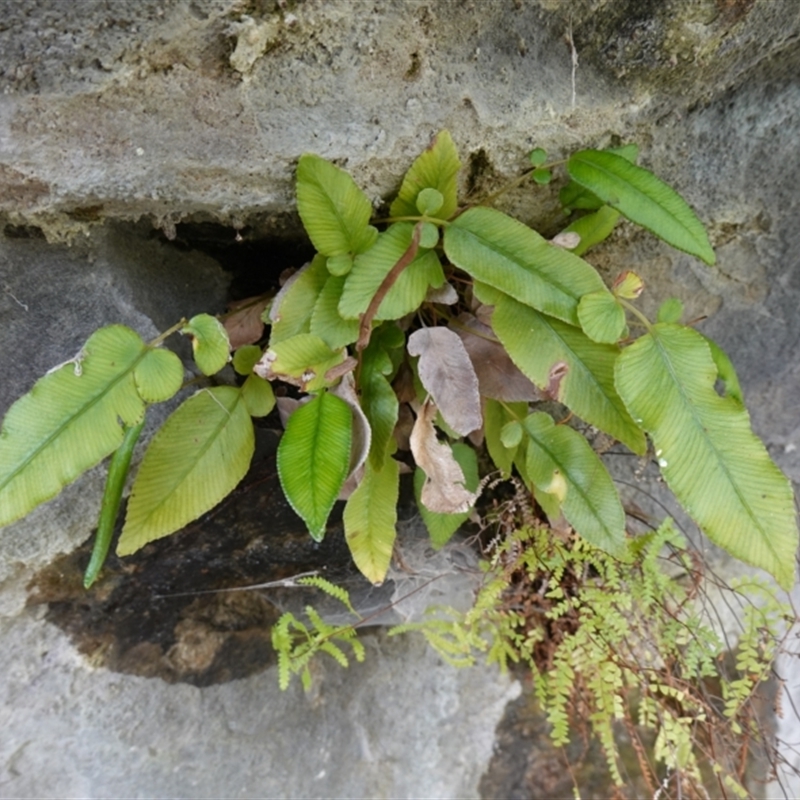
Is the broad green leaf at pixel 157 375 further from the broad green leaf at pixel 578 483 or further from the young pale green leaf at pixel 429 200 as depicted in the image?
the broad green leaf at pixel 578 483

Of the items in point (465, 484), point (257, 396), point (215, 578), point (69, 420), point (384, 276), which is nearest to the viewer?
point (69, 420)

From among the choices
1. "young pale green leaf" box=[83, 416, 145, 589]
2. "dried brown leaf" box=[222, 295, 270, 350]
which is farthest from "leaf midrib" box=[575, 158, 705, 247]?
"young pale green leaf" box=[83, 416, 145, 589]

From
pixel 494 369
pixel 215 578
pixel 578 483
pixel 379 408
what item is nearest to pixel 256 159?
pixel 379 408

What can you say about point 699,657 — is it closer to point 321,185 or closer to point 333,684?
point 333,684

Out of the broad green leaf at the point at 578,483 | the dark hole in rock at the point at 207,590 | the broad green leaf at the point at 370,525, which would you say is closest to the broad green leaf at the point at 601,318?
the broad green leaf at the point at 578,483

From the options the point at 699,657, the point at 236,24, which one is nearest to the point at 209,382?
the point at 236,24

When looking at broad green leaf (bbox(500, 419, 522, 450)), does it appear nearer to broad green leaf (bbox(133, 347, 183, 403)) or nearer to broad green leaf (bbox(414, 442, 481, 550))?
broad green leaf (bbox(414, 442, 481, 550))

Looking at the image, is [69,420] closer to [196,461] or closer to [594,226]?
[196,461]
